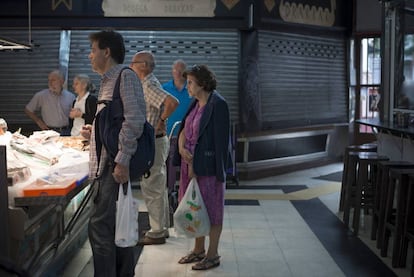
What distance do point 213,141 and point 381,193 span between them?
1778mm

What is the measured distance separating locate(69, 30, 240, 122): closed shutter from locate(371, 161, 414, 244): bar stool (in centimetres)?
364

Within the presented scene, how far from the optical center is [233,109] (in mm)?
8492

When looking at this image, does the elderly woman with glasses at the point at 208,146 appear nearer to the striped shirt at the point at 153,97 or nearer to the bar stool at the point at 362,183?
the striped shirt at the point at 153,97

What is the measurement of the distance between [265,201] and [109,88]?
155 inches

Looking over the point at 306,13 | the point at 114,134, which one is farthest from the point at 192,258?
the point at 306,13

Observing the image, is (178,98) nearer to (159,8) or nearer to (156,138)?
(156,138)

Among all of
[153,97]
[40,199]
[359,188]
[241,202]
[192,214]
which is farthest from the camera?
[241,202]

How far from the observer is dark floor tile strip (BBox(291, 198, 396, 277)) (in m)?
4.41

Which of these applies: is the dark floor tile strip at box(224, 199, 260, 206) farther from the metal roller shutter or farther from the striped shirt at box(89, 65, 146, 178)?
the striped shirt at box(89, 65, 146, 178)

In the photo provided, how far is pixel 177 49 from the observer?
8.28 metres

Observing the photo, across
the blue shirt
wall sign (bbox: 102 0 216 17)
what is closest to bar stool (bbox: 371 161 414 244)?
the blue shirt

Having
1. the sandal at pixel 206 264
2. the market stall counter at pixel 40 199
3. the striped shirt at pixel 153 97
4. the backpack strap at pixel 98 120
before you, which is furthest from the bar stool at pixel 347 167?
the backpack strap at pixel 98 120

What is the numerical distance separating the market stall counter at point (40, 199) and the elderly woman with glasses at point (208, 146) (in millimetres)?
814

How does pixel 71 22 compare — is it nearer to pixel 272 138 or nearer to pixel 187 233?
pixel 272 138
